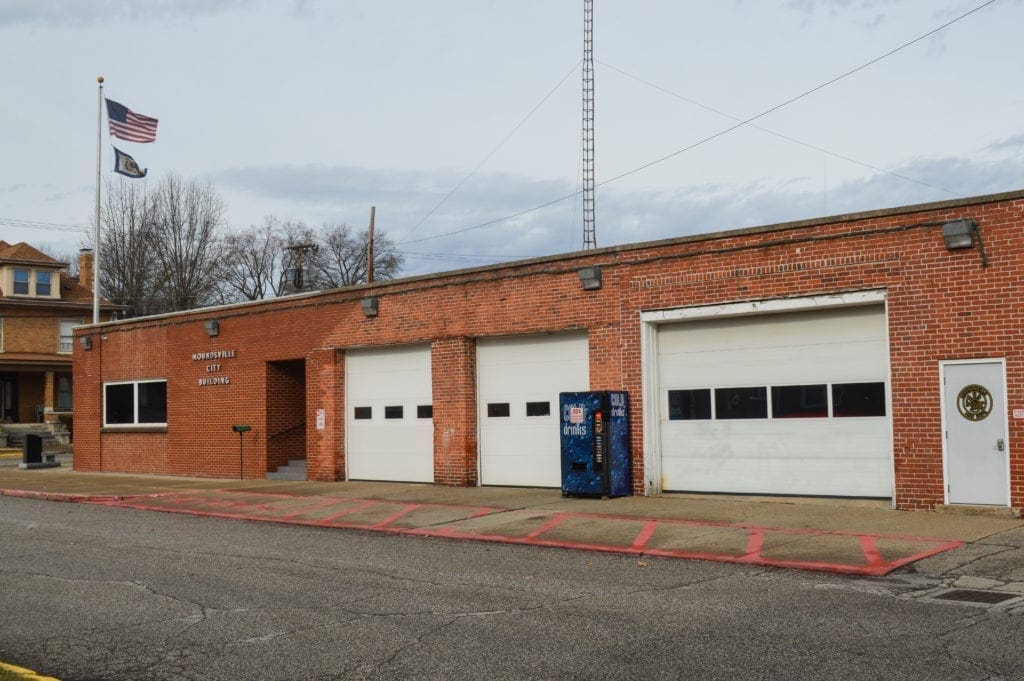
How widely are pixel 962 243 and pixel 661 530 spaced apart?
578 cm

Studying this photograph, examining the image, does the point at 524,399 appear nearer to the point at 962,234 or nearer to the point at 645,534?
the point at 645,534

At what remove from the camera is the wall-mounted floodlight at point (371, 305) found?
21.2m

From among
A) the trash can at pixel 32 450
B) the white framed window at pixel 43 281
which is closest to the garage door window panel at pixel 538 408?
the trash can at pixel 32 450

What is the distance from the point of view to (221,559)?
37.4ft

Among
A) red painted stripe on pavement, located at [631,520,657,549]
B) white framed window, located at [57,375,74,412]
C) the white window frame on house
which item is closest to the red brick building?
red painted stripe on pavement, located at [631,520,657,549]

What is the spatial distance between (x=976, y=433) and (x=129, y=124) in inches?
1029

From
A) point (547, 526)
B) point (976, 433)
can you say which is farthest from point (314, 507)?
point (976, 433)

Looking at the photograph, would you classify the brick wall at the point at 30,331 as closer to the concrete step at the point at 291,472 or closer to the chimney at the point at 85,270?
the chimney at the point at 85,270

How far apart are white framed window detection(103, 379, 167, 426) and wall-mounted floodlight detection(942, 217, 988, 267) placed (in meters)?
19.9

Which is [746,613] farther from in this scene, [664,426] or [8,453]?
[8,453]

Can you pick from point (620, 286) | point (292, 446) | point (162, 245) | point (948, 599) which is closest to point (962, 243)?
point (620, 286)

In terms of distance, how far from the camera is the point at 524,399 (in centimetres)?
1905

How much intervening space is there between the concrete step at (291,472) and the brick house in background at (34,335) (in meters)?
31.4

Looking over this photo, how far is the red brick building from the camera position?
1388 cm
